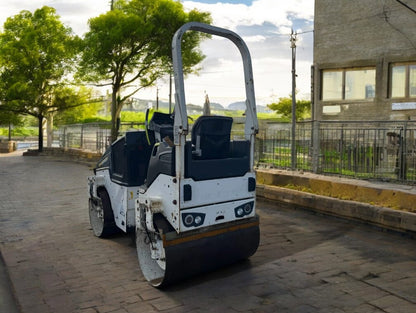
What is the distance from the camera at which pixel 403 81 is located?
19172 mm

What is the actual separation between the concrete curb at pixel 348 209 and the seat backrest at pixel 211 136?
378 cm

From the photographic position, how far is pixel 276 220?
844 cm

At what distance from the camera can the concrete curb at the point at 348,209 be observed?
23.6ft

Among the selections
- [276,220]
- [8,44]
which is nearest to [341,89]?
[276,220]

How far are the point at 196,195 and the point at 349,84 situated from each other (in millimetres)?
17884

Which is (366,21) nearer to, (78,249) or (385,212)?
(385,212)

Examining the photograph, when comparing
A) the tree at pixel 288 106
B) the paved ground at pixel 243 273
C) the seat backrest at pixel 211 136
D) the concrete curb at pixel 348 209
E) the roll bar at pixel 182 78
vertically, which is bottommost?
the paved ground at pixel 243 273

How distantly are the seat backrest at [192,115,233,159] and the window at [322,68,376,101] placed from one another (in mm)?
16839

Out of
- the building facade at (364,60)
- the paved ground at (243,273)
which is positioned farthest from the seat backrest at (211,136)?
the building facade at (364,60)

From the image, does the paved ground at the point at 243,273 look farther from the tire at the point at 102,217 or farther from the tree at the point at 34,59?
the tree at the point at 34,59

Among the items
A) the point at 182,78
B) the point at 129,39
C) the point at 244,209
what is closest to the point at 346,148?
the point at 244,209

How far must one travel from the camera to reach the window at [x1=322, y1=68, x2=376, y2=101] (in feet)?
66.2

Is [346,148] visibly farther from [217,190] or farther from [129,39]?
[129,39]

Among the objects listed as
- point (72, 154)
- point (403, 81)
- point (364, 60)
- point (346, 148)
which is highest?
point (364, 60)
